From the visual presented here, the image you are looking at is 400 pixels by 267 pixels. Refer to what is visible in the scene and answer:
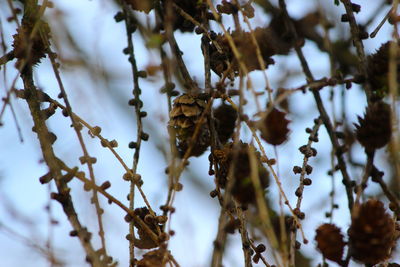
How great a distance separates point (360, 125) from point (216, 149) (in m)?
0.43

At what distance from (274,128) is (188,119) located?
1.20 ft

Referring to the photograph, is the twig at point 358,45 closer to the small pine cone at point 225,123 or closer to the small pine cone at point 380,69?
the small pine cone at point 380,69

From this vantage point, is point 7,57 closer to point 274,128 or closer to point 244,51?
point 244,51

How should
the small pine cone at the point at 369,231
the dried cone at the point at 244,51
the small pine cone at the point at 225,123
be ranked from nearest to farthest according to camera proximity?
the small pine cone at the point at 369,231
the dried cone at the point at 244,51
the small pine cone at the point at 225,123

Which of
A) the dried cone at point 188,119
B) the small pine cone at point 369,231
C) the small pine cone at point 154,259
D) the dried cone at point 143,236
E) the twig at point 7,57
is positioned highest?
the twig at point 7,57

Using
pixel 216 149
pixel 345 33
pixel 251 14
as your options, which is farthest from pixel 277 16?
pixel 216 149

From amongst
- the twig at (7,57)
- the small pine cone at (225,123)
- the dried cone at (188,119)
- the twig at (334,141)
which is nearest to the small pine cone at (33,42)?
the twig at (7,57)

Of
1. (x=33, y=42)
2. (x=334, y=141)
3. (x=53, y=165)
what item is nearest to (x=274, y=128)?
(x=334, y=141)

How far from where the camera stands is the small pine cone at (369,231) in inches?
50.0

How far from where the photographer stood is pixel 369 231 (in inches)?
49.7

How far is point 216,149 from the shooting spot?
1.64 meters

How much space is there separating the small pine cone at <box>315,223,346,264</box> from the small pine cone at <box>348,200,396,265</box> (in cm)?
4

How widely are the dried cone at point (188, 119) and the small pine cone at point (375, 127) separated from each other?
482mm

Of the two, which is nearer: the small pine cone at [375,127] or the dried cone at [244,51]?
the small pine cone at [375,127]
